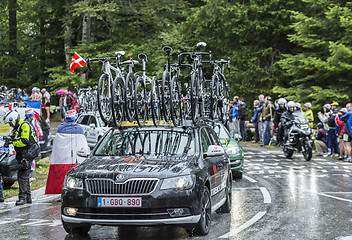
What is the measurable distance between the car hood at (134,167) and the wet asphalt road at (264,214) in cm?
104

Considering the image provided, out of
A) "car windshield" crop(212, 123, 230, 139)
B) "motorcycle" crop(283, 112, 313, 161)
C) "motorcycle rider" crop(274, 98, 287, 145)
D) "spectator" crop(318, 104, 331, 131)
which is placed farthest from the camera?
"motorcycle rider" crop(274, 98, 287, 145)

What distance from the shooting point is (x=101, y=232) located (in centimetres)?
831

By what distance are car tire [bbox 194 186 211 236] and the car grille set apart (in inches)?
33.1

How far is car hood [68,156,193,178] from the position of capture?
7.45 m

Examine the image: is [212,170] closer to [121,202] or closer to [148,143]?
[148,143]

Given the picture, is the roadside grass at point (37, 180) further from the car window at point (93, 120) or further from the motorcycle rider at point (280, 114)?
the motorcycle rider at point (280, 114)

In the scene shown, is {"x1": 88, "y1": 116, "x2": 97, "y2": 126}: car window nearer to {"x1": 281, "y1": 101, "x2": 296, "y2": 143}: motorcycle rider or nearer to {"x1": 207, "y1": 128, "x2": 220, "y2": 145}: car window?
{"x1": 281, "y1": 101, "x2": 296, "y2": 143}: motorcycle rider

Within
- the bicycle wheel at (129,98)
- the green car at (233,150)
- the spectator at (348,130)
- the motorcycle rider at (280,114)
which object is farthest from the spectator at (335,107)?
the bicycle wheel at (129,98)

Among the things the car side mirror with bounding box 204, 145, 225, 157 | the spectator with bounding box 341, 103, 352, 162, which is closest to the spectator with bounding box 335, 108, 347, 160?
the spectator with bounding box 341, 103, 352, 162

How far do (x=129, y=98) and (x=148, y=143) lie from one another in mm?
→ 1599

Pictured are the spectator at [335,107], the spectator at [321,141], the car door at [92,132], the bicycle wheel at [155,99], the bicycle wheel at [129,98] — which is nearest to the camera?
the bicycle wheel at [129,98]

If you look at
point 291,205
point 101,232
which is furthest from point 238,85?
point 101,232

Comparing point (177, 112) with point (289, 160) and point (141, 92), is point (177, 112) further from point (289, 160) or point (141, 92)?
point (289, 160)

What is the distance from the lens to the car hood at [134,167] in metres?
7.45
